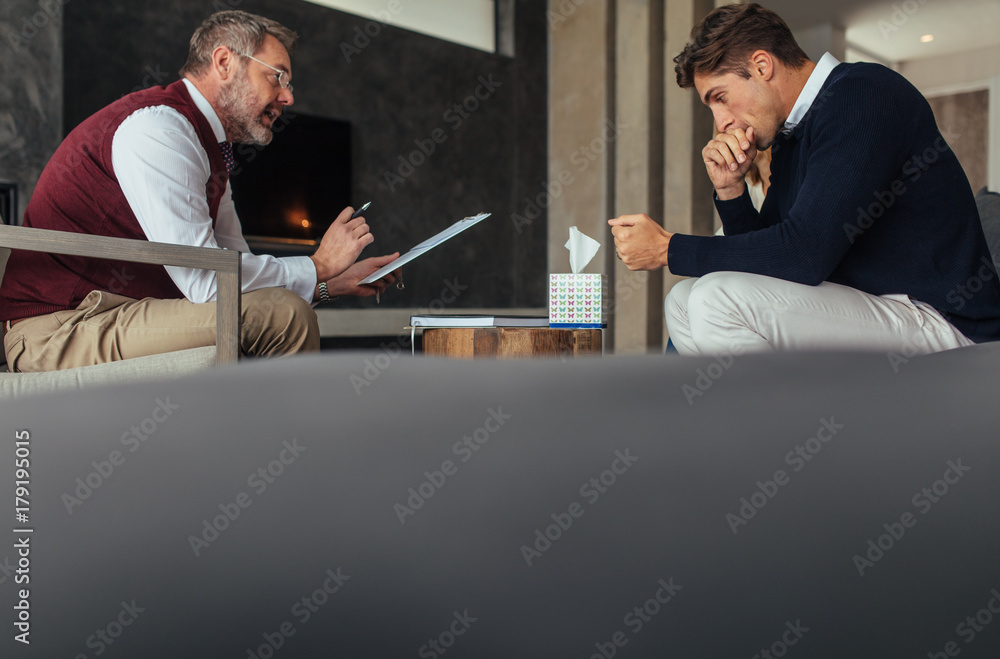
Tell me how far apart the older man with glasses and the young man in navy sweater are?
0.68 meters

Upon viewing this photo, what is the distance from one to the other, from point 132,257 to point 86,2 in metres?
3.46

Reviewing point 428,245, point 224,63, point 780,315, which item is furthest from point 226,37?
point 780,315

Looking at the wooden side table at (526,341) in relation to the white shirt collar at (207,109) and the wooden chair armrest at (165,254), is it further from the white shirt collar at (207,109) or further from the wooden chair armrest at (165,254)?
the white shirt collar at (207,109)

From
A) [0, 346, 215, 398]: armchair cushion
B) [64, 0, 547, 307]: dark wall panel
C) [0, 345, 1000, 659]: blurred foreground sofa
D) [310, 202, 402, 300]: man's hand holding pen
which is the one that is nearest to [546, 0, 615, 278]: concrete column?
[64, 0, 547, 307]: dark wall panel

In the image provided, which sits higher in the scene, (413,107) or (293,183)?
(413,107)

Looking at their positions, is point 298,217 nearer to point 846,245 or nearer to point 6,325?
point 6,325

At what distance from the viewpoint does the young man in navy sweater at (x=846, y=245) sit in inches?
41.9

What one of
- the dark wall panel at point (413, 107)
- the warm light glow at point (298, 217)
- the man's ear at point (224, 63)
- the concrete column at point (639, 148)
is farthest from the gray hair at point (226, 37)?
the concrete column at point (639, 148)

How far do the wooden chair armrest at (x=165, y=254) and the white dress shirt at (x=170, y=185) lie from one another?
9.5 inches

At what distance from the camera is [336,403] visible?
31 centimetres

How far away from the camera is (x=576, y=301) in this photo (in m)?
1.44

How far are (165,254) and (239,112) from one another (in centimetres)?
88

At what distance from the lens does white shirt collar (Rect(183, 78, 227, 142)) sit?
1.77 meters

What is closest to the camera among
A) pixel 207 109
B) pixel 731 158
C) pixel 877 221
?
pixel 877 221
